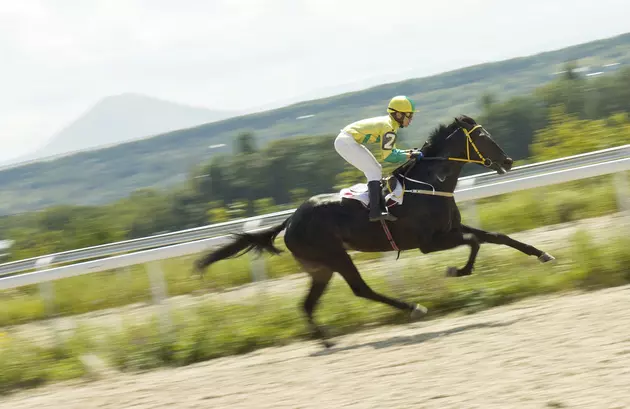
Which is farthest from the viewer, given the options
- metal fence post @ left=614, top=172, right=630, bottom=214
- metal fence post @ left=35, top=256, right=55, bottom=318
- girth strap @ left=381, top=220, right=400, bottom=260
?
metal fence post @ left=35, top=256, right=55, bottom=318

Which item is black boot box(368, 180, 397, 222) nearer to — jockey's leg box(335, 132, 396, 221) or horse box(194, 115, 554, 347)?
jockey's leg box(335, 132, 396, 221)

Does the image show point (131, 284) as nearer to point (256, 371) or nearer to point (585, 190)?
point (256, 371)

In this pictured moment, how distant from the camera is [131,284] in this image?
1000 centimetres

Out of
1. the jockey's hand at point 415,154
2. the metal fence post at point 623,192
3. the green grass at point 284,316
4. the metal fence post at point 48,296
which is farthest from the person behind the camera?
the metal fence post at point 48,296

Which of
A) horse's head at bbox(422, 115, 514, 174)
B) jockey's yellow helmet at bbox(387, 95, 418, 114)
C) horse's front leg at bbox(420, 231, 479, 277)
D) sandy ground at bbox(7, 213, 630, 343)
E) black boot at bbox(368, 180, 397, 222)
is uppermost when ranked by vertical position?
jockey's yellow helmet at bbox(387, 95, 418, 114)

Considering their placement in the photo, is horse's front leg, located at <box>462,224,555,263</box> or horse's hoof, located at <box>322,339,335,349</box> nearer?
horse's hoof, located at <box>322,339,335,349</box>

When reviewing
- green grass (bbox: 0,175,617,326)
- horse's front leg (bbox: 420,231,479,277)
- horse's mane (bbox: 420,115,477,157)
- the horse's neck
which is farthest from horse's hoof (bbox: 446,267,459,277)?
green grass (bbox: 0,175,617,326)

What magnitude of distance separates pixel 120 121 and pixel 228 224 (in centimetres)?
11580

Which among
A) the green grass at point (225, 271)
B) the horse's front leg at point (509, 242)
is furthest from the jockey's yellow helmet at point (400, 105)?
the green grass at point (225, 271)

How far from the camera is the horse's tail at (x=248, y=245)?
745 cm

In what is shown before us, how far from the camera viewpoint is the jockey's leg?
6.85m

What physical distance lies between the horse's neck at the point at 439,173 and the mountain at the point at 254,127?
71.3ft

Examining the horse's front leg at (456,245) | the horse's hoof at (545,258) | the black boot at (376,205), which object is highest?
the black boot at (376,205)

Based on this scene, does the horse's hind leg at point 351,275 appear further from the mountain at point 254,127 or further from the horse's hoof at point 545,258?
the mountain at point 254,127
